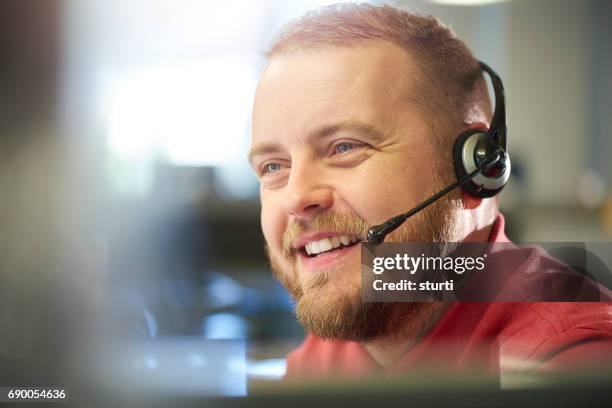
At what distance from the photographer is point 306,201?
129 cm

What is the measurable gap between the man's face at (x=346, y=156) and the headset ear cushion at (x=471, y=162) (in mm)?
36

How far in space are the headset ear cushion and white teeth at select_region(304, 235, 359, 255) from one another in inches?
9.0

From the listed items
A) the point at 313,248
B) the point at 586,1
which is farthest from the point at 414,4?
the point at 313,248

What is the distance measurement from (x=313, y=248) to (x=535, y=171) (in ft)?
1.47

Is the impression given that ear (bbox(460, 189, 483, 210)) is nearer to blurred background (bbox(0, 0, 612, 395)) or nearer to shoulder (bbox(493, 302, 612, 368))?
blurred background (bbox(0, 0, 612, 395))

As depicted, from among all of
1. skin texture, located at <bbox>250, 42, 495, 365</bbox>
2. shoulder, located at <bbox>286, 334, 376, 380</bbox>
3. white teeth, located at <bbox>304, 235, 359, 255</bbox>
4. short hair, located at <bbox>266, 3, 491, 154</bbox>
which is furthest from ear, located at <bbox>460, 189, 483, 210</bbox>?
shoulder, located at <bbox>286, 334, 376, 380</bbox>

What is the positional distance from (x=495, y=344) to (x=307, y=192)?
1.47 feet

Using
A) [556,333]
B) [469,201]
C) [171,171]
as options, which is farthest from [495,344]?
[171,171]

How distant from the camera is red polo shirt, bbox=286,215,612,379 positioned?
1.27 m

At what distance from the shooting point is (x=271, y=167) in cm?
133

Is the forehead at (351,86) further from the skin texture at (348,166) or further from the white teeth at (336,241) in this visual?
the white teeth at (336,241)

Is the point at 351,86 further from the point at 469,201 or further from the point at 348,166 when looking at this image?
the point at 469,201

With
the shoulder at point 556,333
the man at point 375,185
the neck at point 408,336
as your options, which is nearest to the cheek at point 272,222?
the man at point 375,185

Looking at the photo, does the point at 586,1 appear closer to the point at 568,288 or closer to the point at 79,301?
the point at 568,288
